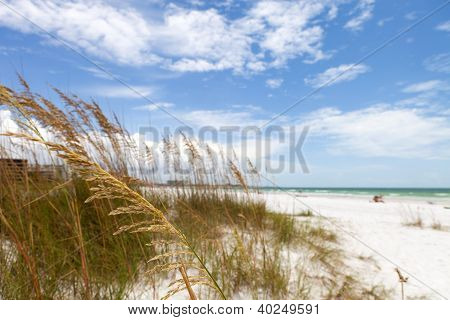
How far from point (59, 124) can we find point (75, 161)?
4.83 feet

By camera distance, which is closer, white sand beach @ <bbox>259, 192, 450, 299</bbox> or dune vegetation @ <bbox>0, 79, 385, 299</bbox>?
dune vegetation @ <bbox>0, 79, 385, 299</bbox>

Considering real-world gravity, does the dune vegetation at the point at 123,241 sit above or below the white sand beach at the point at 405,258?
above

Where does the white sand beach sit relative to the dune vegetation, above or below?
below

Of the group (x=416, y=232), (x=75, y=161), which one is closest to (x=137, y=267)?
(x=75, y=161)

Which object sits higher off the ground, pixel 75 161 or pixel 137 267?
pixel 75 161

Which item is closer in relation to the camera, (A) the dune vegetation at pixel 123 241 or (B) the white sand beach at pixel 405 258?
(A) the dune vegetation at pixel 123 241

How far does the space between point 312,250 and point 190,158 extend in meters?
1.86

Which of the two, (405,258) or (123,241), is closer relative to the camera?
(123,241)
